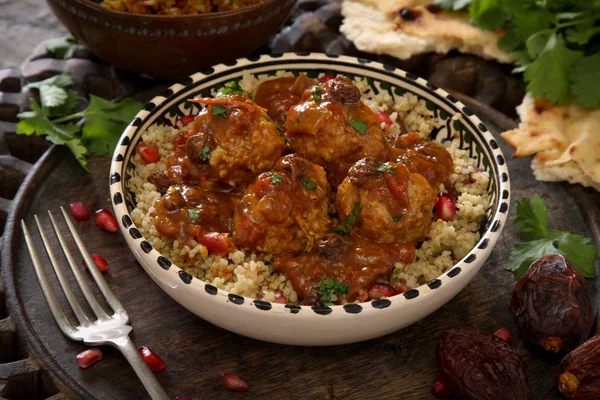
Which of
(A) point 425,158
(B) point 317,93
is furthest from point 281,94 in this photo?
(A) point 425,158

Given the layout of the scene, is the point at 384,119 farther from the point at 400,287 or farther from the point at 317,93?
the point at 400,287

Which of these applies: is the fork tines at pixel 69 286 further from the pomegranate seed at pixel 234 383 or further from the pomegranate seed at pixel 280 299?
the pomegranate seed at pixel 280 299

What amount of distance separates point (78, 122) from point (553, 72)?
3.70 m

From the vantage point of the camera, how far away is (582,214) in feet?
15.5

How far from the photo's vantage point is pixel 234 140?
13.2 ft

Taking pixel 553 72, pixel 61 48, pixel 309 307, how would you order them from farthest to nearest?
1. pixel 61 48
2. pixel 553 72
3. pixel 309 307

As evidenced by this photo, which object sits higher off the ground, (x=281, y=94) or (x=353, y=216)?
(x=281, y=94)

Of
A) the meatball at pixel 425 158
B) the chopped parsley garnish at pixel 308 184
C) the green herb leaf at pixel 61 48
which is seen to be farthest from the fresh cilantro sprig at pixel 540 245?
the green herb leaf at pixel 61 48

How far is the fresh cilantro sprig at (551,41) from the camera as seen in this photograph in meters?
5.22

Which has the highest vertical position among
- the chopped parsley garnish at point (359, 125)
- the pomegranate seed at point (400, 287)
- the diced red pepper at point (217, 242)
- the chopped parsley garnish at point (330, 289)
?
the chopped parsley garnish at point (359, 125)

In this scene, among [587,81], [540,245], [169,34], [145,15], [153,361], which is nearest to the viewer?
[153,361]

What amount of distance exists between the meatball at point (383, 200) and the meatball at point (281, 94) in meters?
0.99

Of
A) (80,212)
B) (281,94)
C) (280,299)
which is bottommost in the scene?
(280,299)

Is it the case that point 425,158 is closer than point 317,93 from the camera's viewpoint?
No
